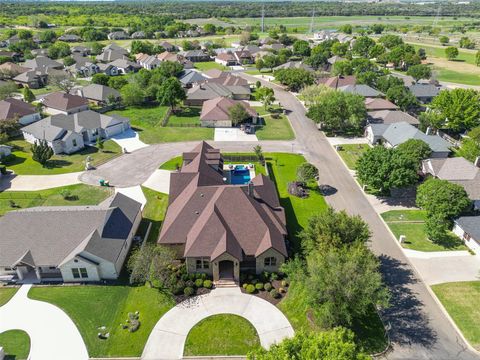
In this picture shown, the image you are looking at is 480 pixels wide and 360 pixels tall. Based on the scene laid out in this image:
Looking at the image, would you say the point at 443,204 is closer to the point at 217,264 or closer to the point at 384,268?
the point at 384,268

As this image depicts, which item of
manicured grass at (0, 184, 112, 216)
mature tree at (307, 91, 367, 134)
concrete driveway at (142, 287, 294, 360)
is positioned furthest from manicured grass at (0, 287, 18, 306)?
mature tree at (307, 91, 367, 134)

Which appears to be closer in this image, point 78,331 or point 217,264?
point 78,331

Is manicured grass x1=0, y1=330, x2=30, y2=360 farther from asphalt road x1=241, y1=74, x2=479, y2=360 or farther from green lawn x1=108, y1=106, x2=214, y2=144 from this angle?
green lawn x1=108, y1=106, x2=214, y2=144

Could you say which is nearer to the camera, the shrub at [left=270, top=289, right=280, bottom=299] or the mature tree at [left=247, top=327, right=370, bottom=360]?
the mature tree at [left=247, top=327, right=370, bottom=360]

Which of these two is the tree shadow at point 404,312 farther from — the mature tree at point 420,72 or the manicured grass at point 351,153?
the mature tree at point 420,72

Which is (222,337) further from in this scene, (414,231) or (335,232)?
(414,231)

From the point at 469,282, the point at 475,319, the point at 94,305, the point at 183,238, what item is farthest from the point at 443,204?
the point at 94,305

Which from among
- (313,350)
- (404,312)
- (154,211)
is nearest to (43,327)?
(154,211)
